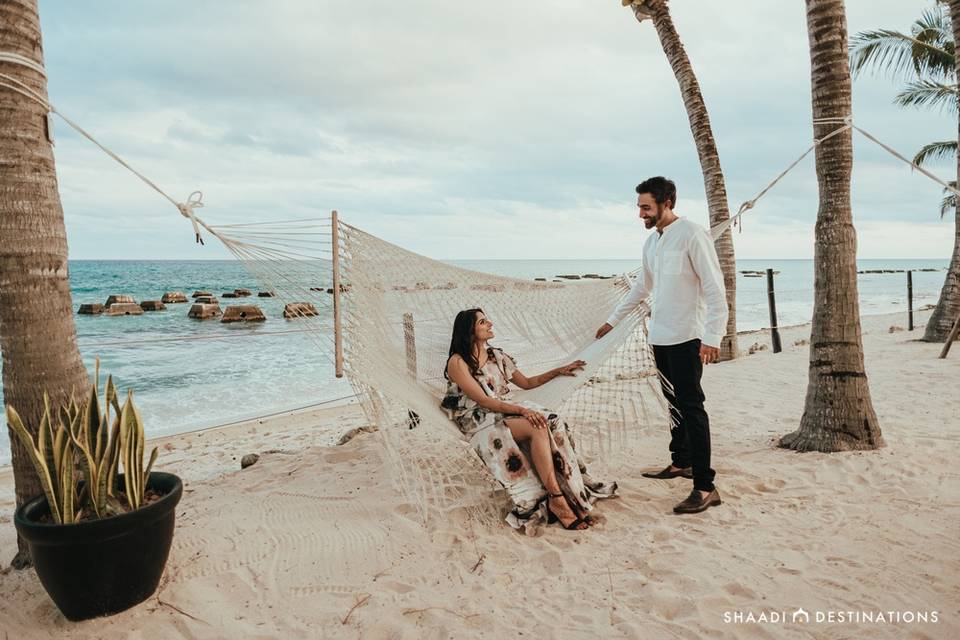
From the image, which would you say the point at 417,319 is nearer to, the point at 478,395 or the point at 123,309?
the point at 478,395

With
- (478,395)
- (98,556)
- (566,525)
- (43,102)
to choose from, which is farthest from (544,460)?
(43,102)

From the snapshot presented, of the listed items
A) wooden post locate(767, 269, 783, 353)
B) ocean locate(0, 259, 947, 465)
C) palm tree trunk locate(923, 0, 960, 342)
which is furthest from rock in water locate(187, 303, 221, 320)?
palm tree trunk locate(923, 0, 960, 342)

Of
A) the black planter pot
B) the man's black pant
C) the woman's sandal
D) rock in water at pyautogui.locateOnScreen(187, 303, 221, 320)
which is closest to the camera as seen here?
the black planter pot

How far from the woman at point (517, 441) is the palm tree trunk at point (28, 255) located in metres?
1.24

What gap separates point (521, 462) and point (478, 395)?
292mm

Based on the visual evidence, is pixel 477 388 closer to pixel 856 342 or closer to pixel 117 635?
pixel 117 635

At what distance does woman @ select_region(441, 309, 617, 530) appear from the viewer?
1.91m

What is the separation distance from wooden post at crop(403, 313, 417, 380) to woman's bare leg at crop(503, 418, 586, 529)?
23.1 inches

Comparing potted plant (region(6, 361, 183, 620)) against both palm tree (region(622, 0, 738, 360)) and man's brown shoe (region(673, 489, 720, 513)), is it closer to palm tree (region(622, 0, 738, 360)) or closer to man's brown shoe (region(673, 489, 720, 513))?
man's brown shoe (region(673, 489, 720, 513))

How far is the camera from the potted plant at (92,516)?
49.2 inches

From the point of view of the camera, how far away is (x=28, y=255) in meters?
1.46

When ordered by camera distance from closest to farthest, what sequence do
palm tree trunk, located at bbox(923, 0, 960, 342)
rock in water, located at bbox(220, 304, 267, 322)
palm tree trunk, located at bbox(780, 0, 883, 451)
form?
palm tree trunk, located at bbox(780, 0, 883, 451), palm tree trunk, located at bbox(923, 0, 960, 342), rock in water, located at bbox(220, 304, 267, 322)

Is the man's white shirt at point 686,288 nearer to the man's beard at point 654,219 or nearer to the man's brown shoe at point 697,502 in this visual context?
the man's beard at point 654,219

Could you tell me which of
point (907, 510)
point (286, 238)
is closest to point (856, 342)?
point (907, 510)
